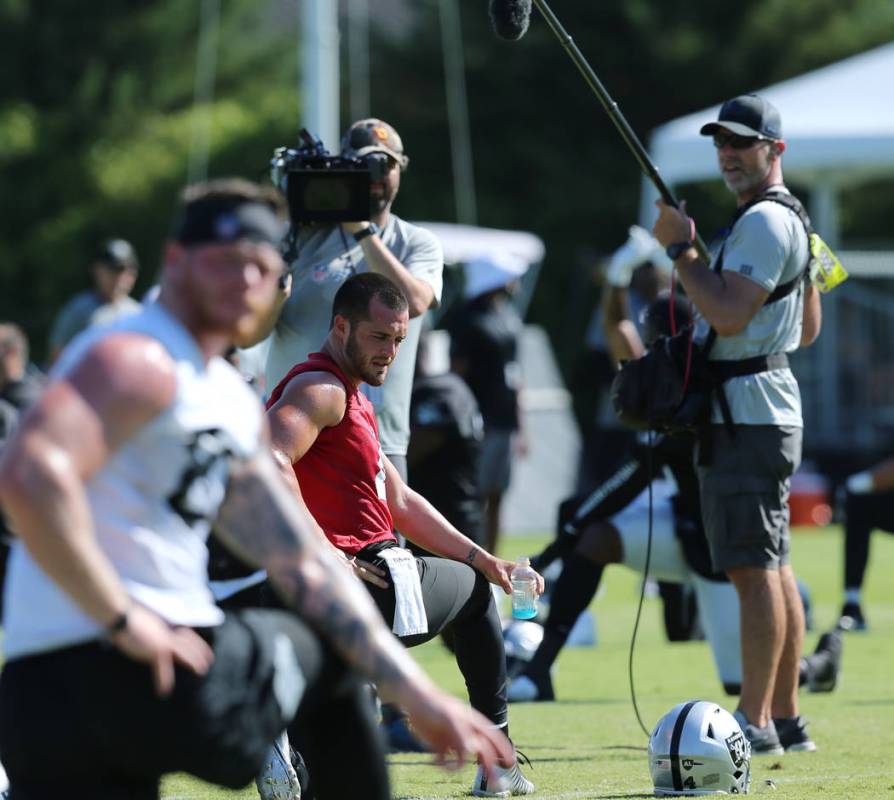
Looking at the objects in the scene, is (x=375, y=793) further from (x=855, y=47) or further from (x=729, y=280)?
(x=855, y=47)

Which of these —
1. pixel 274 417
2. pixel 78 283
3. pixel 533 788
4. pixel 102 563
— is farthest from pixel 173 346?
pixel 78 283

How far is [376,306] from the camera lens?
5598mm

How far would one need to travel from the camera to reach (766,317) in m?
6.56

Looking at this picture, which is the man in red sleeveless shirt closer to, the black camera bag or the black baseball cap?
the black camera bag

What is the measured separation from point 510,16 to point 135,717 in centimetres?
364

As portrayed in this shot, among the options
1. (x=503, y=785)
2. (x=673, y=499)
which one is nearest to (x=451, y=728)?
(x=503, y=785)

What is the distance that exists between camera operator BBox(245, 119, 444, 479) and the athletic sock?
188 cm

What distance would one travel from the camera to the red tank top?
548 centimetres

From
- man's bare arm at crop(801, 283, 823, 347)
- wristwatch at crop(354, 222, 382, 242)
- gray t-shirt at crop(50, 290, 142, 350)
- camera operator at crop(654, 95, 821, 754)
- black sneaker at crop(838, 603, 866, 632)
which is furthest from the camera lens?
gray t-shirt at crop(50, 290, 142, 350)

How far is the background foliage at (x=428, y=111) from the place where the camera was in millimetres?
35188

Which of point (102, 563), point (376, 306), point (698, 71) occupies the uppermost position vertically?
point (698, 71)

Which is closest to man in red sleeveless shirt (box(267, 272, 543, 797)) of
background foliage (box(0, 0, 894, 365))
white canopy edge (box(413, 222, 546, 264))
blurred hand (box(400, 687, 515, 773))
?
blurred hand (box(400, 687, 515, 773))

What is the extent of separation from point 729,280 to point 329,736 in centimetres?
303

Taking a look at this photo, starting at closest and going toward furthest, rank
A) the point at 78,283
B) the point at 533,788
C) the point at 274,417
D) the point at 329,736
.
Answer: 1. the point at 329,736
2. the point at 274,417
3. the point at 533,788
4. the point at 78,283
